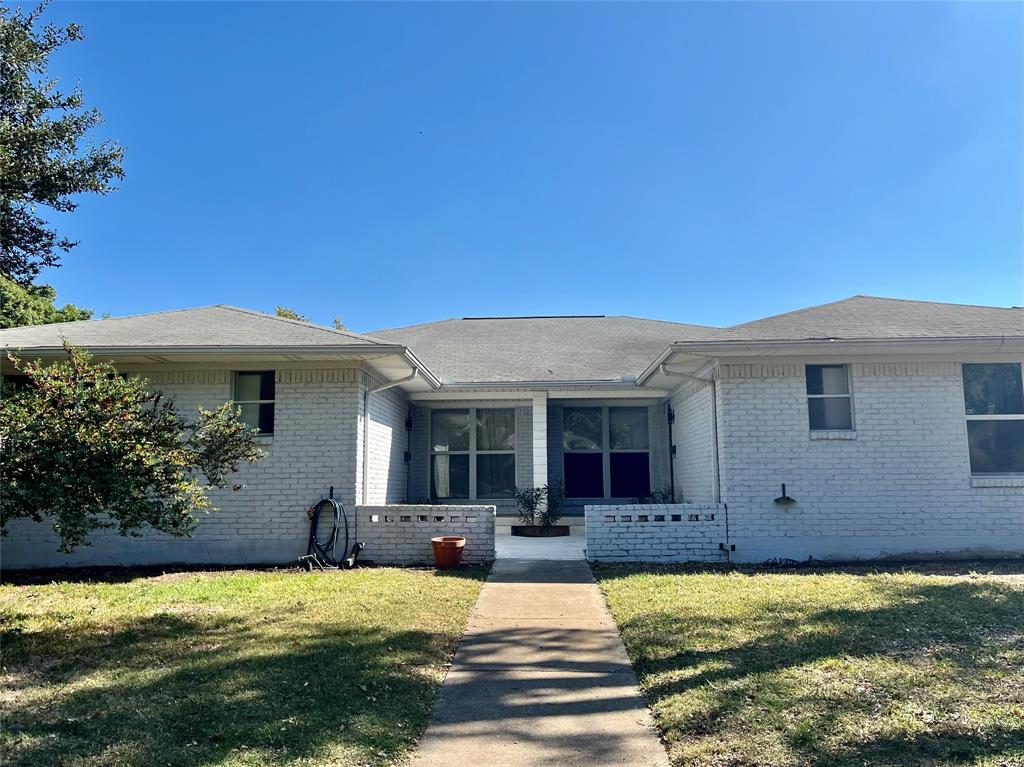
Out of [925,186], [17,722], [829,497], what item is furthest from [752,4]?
[17,722]

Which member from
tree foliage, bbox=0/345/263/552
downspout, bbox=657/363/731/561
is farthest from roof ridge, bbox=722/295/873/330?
tree foliage, bbox=0/345/263/552

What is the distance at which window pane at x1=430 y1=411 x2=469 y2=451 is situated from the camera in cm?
1458

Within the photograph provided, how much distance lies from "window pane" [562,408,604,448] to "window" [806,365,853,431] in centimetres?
557

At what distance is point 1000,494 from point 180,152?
16563mm

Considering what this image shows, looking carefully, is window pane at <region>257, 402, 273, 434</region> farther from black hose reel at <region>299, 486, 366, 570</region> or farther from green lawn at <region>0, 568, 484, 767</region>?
green lawn at <region>0, 568, 484, 767</region>

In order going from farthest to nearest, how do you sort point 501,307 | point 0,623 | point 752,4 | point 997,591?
point 501,307 → point 752,4 → point 997,591 → point 0,623

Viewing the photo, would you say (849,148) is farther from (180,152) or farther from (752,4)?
(180,152)

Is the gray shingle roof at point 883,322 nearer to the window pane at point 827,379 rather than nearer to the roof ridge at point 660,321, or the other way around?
the window pane at point 827,379

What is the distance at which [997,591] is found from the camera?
7.06m

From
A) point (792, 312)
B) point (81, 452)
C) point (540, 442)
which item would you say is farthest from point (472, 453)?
point (81, 452)

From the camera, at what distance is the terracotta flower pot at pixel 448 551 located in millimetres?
9109

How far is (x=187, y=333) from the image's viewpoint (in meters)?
10.1

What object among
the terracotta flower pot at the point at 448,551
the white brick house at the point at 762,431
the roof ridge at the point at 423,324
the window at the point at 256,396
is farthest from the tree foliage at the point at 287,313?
the terracotta flower pot at the point at 448,551

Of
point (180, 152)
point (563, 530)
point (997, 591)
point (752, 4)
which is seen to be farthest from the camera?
point (180, 152)
